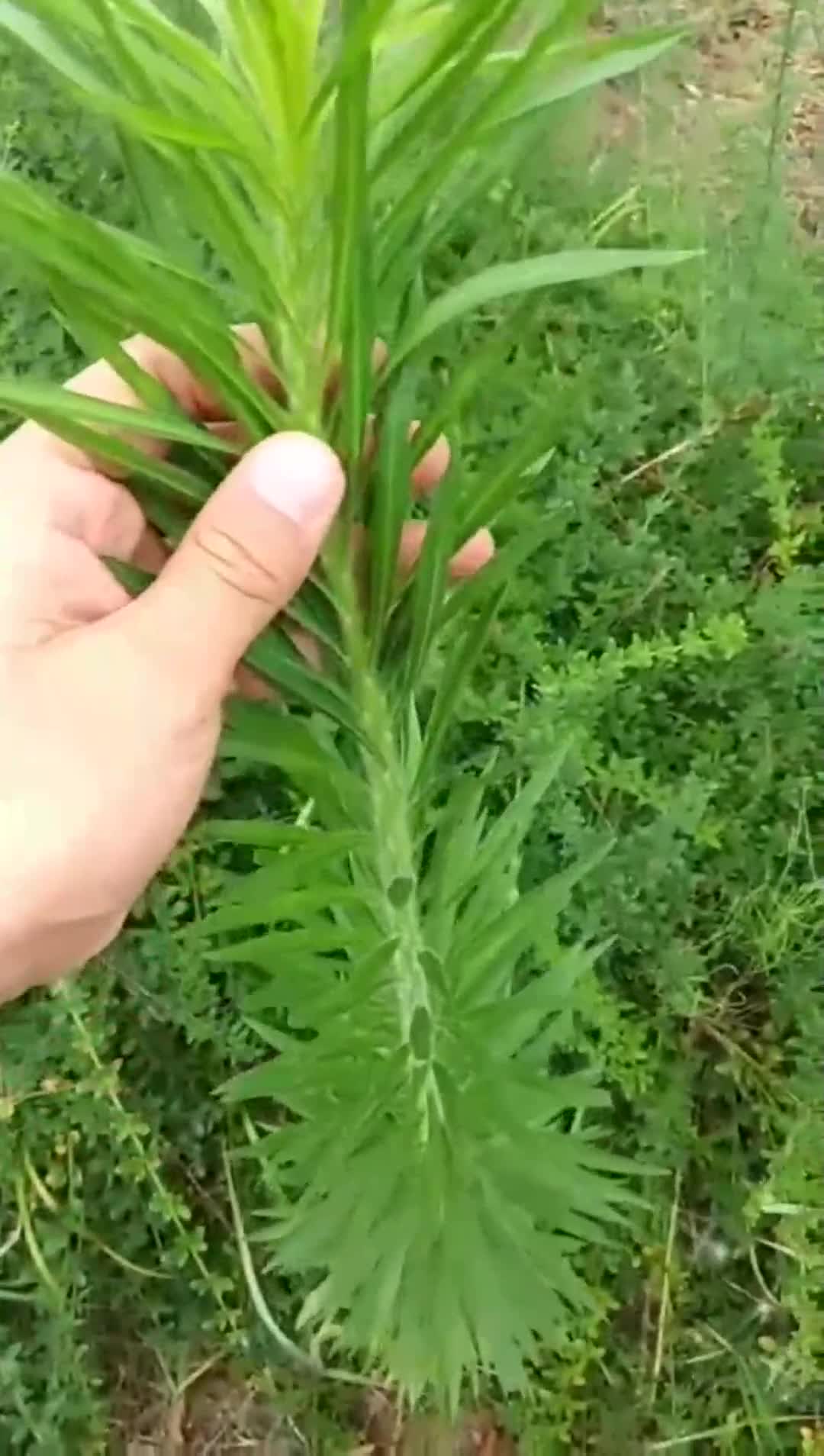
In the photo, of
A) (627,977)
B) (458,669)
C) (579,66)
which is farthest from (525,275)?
(627,977)

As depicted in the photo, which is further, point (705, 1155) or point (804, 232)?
point (804, 232)

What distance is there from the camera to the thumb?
0.63m

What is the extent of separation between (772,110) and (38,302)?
0.62 metres

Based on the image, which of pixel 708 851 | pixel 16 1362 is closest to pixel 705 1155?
pixel 708 851

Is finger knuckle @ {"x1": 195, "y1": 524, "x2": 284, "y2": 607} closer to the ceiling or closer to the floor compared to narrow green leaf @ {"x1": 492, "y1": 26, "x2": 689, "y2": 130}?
closer to the floor

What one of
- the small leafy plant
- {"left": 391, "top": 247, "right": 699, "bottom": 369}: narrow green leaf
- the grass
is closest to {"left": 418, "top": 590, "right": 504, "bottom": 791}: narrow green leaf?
the small leafy plant

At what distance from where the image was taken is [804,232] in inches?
55.1

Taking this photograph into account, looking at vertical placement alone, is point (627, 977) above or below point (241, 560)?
below

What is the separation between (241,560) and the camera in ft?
2.22

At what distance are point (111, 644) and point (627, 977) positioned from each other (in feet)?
2.01

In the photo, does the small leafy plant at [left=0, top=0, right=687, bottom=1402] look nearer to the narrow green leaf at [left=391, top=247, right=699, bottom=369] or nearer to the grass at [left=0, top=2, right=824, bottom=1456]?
the narrow green leaf at [left=391, top=247, right=699, bottom=369]

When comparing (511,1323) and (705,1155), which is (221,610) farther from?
(705,1155)

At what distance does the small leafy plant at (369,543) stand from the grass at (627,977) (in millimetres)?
132

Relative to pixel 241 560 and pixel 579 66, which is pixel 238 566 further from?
pixel 579 66
